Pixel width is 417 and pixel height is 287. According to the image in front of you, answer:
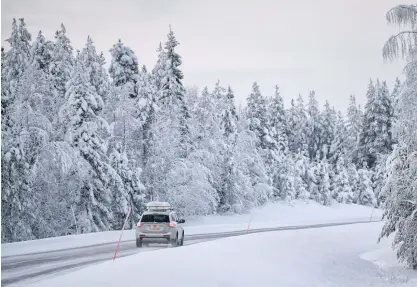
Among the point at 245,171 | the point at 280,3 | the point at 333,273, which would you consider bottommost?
the point at 333,273

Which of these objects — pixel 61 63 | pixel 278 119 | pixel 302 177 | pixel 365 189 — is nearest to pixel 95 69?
pixel 61 63

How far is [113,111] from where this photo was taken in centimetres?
4162

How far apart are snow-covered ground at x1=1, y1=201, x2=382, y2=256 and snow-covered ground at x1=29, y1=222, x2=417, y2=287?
827 centimetres

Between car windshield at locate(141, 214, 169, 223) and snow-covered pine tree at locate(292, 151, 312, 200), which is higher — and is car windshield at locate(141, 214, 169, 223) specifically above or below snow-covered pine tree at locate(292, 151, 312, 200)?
below

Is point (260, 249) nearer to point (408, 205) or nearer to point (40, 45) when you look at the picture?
point (408, 205)

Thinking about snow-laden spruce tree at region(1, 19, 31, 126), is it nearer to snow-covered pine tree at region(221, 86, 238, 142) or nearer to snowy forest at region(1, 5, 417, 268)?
snowy forest at region(1, 5, 417, 268)

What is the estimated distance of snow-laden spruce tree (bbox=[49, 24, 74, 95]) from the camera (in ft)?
146

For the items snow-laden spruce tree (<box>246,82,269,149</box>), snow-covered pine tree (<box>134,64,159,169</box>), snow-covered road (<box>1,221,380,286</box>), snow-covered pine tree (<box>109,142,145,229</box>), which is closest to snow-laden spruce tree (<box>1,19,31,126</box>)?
snow-covered pine tree (<box>109,142,145,229</box>)

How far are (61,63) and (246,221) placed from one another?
74.7ft

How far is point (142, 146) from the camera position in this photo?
4456cm

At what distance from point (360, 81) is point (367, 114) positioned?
173 ft

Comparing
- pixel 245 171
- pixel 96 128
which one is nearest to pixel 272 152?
pixel 245 171

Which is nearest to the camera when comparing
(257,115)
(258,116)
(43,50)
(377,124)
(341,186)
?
(43,50)

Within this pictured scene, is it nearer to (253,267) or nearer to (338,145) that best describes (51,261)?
(253,267)
